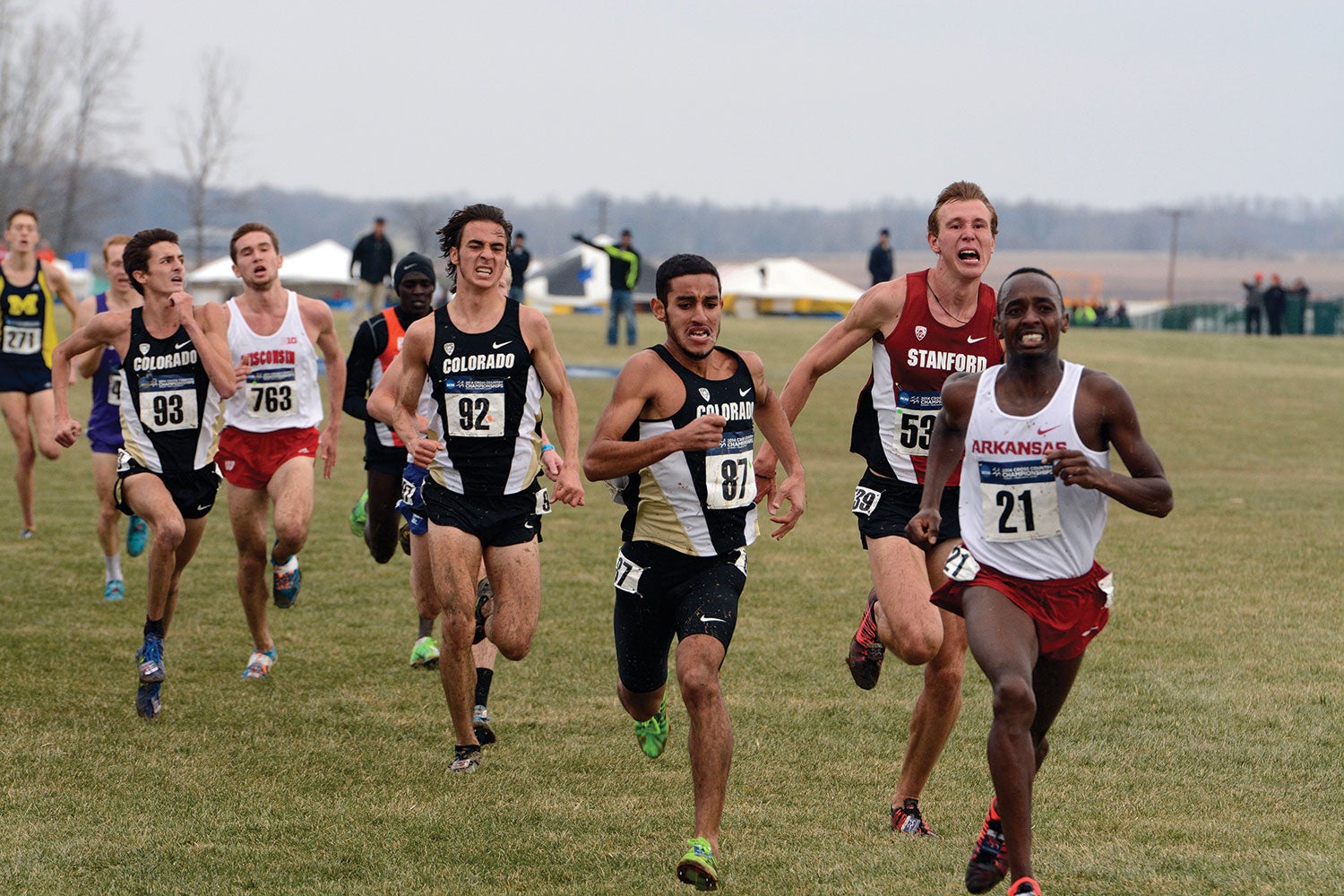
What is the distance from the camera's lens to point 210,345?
8.36m

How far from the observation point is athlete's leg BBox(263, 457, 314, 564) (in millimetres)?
8703

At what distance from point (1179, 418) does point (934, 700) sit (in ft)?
65.1

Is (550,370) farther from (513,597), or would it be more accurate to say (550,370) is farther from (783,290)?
(783,290)

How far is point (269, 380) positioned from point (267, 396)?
0.09 m

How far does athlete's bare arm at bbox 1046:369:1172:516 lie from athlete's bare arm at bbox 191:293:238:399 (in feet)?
15.8

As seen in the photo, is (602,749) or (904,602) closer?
(904,602)

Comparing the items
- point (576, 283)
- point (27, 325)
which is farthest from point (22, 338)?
point (576, 283)

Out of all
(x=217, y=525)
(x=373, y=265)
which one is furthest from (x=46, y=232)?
(x=217, y=525)

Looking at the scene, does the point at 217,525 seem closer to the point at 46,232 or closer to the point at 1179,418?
the point at 1179,418

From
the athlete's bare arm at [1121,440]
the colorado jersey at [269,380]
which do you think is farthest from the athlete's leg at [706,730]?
the colorado jersey at [269,380]

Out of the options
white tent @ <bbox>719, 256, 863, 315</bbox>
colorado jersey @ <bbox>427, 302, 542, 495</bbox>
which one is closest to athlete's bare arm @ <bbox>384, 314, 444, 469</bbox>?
colorado jersey @ <bbox>427, 302, 542, 495</bbox>

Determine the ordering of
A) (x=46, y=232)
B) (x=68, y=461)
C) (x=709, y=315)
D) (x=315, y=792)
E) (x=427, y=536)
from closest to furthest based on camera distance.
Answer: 1. (x=709, y=315)
2. (x=315, y=792)
3. (x=427, y=536)
4. (x=68, y=461)
5. (x=46, y=232)

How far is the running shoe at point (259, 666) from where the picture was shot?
28.5 feet

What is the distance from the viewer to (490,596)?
752 cm
